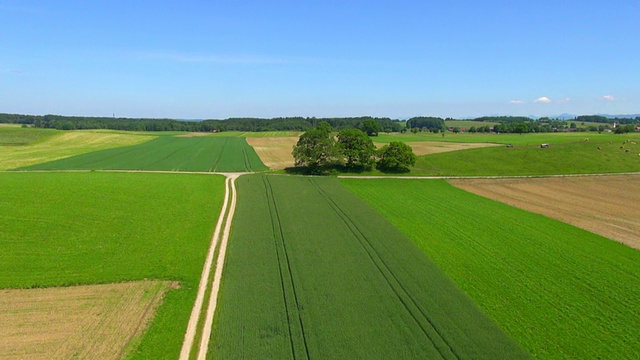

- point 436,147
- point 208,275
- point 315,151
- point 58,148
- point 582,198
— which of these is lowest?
point 208,275

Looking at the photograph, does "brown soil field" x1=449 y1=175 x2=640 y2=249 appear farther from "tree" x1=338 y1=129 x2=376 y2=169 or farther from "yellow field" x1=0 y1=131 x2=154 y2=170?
"yellow field" x1=0 y1=131 x2=154 y2=170

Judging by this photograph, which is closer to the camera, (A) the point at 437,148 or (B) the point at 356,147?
(B) the point at 356,147

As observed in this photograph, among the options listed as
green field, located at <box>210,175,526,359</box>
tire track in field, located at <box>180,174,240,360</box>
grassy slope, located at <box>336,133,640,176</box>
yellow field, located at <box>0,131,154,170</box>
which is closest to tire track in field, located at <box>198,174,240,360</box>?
tire track in field, located at <box>180,174,240,360</box>

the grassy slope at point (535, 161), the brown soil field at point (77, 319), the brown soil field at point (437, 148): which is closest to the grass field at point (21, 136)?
the brown soil field at point (77, 319)

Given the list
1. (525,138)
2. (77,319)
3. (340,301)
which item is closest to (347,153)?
(340,301)

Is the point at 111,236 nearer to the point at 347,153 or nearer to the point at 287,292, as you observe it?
the point at 287,292

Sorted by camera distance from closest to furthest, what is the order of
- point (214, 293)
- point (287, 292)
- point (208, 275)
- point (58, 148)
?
1. point (287, 292)
2. point (214, 293)
3. point (208, 275)
4. point (58, 148)
